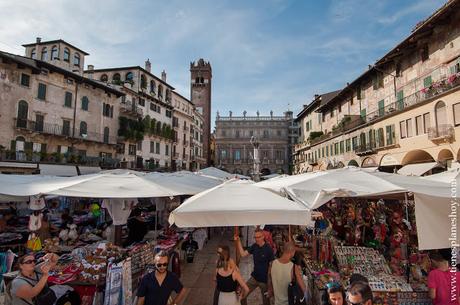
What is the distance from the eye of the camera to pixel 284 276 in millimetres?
4977

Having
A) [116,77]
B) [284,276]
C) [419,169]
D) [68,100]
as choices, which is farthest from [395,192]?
[116,77]

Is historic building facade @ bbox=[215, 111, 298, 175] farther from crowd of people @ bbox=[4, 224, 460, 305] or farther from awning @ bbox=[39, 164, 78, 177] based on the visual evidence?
crowd of people @ bbox=[4, 224, 460, 305]

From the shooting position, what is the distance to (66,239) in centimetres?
951

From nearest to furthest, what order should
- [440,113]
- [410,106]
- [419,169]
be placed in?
[419,169]
[440,113]
[410,106]

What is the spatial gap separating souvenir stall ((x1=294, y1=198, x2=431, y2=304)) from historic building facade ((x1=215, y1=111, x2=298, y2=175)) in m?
67.5

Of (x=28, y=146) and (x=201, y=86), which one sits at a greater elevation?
(x=201, y=86)

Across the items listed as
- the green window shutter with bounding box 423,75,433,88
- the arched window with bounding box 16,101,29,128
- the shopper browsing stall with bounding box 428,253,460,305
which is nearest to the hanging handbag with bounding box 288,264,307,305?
the shopper browsing stall with bounding box 428,253,460,305

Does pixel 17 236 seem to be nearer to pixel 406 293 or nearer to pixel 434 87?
pixel 406 293

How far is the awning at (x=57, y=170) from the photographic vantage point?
23.5 meters

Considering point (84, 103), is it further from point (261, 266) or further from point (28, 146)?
point (261, 266)

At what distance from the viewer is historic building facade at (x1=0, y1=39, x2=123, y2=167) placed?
2307 centimetres

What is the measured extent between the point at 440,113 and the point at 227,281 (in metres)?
20.7

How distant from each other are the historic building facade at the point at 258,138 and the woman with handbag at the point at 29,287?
2838 inches

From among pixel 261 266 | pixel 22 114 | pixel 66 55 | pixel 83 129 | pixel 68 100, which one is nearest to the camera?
pixel 261 266
